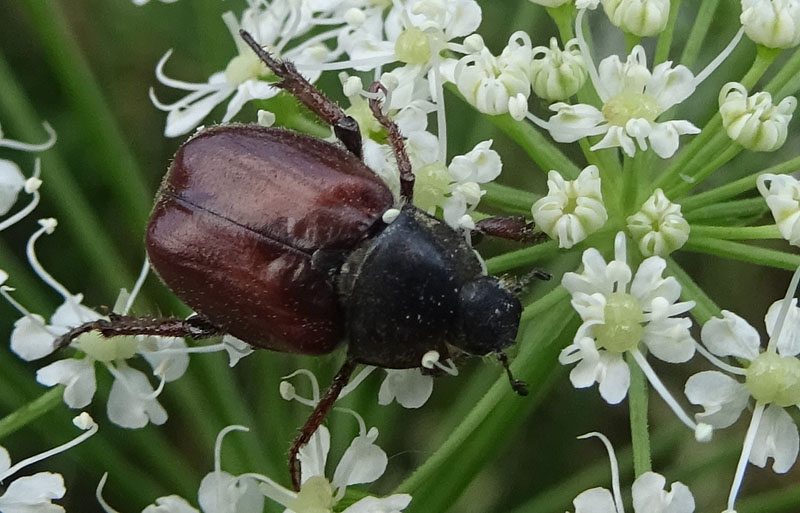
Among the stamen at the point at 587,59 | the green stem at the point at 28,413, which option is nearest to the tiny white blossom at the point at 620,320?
the stamen at the point at 587,59

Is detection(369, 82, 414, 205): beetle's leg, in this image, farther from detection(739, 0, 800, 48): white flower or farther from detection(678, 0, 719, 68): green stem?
detection(739, 0, 800, 48): white flower

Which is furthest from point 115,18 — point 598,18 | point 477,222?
point 477,222

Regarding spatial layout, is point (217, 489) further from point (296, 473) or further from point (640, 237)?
point (640, 237)

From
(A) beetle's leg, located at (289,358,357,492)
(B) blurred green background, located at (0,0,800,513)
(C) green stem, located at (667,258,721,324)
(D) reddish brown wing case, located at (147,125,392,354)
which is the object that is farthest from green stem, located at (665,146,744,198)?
(A) beetle's leg, located at (289,358,357,492)

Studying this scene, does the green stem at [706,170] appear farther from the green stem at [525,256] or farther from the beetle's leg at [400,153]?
the beetle's leg at [400,153]

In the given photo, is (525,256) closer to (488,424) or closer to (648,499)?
(488,424)

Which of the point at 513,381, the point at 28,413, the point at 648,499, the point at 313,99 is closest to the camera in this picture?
the point at 648,499

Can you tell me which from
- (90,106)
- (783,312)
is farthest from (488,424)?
(90,106)
